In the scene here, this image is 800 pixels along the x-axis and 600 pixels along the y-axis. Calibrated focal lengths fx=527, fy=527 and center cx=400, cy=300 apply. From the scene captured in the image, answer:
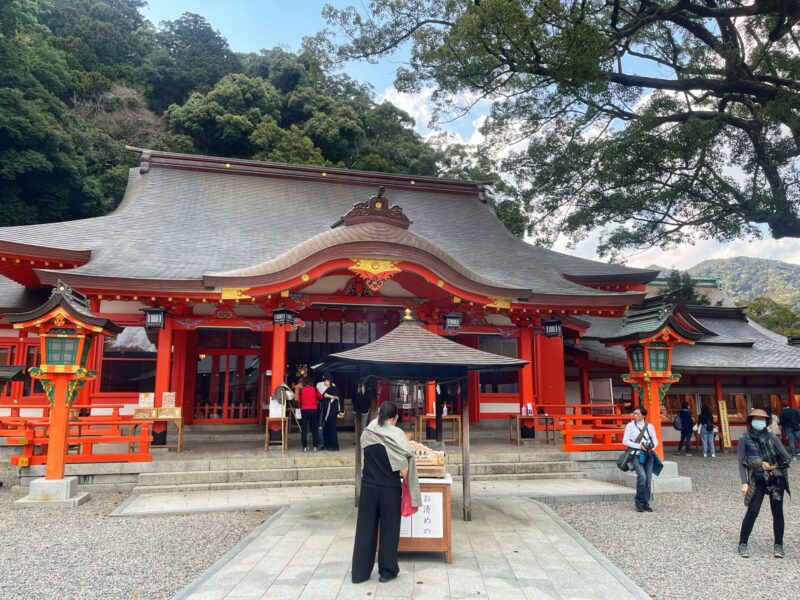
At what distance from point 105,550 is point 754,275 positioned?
106 meters

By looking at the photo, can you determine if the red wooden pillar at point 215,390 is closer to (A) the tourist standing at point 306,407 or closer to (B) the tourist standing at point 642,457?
(A) the tourist standing at point 306,407

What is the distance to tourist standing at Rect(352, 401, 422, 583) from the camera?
4.29 meters

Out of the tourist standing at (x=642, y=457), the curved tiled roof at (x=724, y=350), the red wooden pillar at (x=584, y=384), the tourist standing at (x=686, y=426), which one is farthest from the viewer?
the red wooden pillar at (x=584, y=384)

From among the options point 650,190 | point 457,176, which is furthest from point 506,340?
point 457,176

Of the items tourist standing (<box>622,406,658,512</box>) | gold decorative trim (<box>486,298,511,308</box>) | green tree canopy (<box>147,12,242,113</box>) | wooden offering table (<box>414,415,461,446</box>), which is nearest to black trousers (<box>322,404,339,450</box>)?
wooden offering table (<box>414,415,461,446</box>)

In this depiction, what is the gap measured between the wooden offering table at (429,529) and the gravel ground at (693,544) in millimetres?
1706

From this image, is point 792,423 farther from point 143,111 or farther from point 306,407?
point 143,111

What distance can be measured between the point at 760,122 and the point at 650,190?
3.03 m

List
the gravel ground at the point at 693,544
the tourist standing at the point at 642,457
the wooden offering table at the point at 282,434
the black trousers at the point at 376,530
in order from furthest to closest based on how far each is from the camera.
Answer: the wooden offering table at the point at 282,434
the tourist standing at the point at 642,457
the gravel ground at the point at 693,544
the black trousers at the point at 376,530

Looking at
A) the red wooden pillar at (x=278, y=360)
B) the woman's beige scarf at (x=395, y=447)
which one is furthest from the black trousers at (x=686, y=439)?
the woman's beige scarf at (x=395, y=447)

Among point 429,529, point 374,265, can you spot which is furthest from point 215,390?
point 429,529

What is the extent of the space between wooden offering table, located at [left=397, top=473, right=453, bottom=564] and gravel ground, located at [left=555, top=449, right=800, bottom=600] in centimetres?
171

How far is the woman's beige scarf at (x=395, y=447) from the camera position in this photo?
14.3ft

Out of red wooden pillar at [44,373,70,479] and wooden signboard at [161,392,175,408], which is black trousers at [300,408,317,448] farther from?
red wooden pillar at [44,373,70,479]
